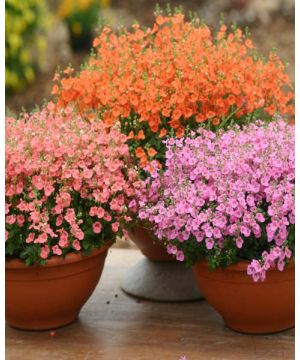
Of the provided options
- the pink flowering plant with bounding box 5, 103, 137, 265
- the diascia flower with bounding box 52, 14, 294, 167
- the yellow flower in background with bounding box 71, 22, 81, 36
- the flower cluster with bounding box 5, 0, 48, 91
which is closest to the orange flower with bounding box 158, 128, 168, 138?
the diascia flower with bounding box 52, 14, 294, 167

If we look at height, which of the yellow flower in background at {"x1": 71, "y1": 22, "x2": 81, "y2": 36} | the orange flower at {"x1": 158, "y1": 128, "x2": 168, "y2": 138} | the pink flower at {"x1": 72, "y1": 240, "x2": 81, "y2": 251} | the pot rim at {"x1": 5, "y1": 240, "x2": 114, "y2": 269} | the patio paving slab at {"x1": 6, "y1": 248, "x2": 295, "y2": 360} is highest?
the yellow flower in background at {"x1": 71, "y1": 22, "x2": 81, "y2": 36}

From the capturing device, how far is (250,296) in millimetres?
2229

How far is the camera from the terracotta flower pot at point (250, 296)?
221cm

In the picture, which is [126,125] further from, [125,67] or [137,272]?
[137,272]

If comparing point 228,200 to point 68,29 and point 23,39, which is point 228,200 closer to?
point 23,39

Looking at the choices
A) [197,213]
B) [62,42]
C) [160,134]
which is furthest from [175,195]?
[62,42]

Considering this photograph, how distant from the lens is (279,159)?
2186 millimetres

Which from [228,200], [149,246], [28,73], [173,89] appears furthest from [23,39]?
[228,200]

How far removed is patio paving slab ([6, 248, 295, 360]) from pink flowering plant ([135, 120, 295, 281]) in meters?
0.26

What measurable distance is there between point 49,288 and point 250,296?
0.60m

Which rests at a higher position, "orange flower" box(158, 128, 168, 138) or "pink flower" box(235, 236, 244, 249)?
"orange flower" box(158, 128, 168, 138)

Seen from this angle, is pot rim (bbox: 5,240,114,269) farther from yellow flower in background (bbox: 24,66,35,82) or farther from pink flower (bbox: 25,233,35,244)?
yellow flower in background (bbox: 24,66,35,82)

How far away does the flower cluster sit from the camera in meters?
5.55

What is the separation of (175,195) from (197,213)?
0.09m
